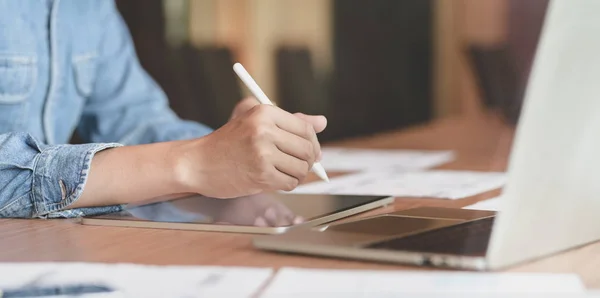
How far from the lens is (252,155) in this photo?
85 centimetres

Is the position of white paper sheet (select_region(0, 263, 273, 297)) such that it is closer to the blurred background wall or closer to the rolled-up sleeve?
the rolled-up sleeve

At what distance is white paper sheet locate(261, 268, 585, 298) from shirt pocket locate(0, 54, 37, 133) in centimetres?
71

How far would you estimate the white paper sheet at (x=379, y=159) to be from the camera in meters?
1.48

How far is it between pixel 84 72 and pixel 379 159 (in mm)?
520

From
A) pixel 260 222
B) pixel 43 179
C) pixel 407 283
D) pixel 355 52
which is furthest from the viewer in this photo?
pixel 355 52

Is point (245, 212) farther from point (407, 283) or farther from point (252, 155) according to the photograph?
point (407, 283)

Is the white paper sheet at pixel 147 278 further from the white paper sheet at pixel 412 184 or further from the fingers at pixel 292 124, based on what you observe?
the white paper sheet at pixel 412 184

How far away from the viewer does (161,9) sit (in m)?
3.88

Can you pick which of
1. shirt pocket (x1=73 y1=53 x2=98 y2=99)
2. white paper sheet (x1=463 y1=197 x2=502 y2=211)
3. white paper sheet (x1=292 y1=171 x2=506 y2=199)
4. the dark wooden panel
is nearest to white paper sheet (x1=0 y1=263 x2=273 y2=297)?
white paper sheet (x1=463 y1=197 x2=502 y2=211)

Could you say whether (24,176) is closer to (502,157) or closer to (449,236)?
(449,236)

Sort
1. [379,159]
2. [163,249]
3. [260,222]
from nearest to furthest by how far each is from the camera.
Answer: [163,249], [260,222], [379,159]

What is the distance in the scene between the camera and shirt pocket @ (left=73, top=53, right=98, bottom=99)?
137cm

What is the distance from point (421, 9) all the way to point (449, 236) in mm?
4755

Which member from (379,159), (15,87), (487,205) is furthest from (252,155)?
(379,159)
